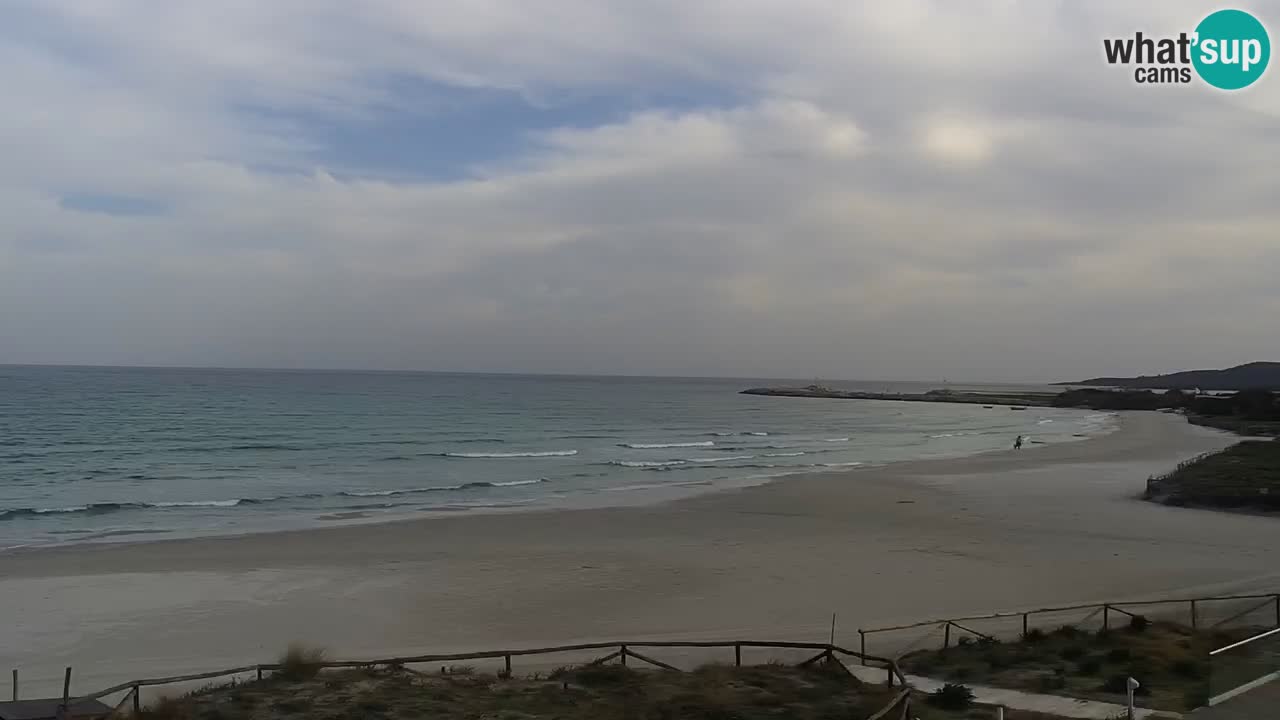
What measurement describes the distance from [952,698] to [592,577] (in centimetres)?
1241

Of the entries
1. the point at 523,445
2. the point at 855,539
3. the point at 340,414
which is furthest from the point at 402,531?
the point at 340,414

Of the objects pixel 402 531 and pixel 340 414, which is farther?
pixel 340 414

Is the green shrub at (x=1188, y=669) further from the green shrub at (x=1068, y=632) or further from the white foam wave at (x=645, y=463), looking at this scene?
the white foam wave at (x=645, y=463)

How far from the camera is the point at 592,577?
22.1 meters

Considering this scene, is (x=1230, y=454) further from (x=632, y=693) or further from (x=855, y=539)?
(x=632, y=693)

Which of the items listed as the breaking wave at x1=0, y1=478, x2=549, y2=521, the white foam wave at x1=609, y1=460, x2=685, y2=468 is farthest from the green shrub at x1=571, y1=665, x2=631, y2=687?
the white foam wave at x1=609, y1=460, x2=685, y2=468

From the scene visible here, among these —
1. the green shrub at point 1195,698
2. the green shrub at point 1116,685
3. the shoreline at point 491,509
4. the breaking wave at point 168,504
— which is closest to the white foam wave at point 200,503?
the breaking wave at point 168,504

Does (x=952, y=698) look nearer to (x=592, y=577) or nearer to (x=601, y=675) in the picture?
(x=601, y=675)

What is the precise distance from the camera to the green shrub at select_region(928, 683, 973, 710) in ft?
35.0

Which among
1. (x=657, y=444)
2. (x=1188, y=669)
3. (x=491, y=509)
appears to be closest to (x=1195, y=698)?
(x=1188, y=669)

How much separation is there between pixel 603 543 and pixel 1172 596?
14.5 metres

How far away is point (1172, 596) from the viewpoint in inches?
766

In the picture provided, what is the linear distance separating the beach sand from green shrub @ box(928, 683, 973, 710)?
19.6 ft

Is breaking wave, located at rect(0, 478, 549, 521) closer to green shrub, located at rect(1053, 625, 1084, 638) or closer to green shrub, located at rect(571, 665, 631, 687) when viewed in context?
green shrub, located at rect(571, 665, 631, 687)
